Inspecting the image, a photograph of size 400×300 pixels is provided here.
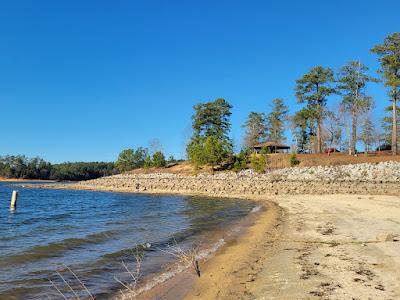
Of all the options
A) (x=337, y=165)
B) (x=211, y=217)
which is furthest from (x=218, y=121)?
(x=211, y=217)

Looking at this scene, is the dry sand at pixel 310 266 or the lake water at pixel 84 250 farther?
the lake water at pixel 84 250

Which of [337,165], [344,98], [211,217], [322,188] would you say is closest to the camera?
[211,217]

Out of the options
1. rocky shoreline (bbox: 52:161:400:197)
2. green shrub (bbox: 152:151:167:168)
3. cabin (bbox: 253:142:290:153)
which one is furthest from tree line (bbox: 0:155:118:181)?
rocky shoreline (bbox: 52:161:400:197)

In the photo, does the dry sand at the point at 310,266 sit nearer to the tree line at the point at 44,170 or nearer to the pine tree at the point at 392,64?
the pine tree at the point at 392,64

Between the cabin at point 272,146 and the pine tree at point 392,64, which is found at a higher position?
the pine tree at point 392,64

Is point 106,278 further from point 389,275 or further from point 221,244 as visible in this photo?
point 389,275

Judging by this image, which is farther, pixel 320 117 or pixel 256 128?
pixel 256 128

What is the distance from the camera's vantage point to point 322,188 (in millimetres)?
30734

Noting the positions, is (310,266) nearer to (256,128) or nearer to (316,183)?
(316,183)

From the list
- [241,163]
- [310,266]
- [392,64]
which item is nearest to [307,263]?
[310,266]

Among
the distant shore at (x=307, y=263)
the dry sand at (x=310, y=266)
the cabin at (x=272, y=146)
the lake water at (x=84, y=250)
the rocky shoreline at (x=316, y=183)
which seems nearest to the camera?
the dry sand at (x=310, y=266)

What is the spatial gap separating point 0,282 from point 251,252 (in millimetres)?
5984

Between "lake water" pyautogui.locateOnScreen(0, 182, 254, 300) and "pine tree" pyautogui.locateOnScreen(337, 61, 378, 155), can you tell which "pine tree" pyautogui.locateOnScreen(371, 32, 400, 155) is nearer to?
"pine tree" pyautogui.locateOnScreen(337, 61, 378, 155)

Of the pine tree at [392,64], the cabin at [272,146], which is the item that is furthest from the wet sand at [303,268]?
the cabin at [272,146]
